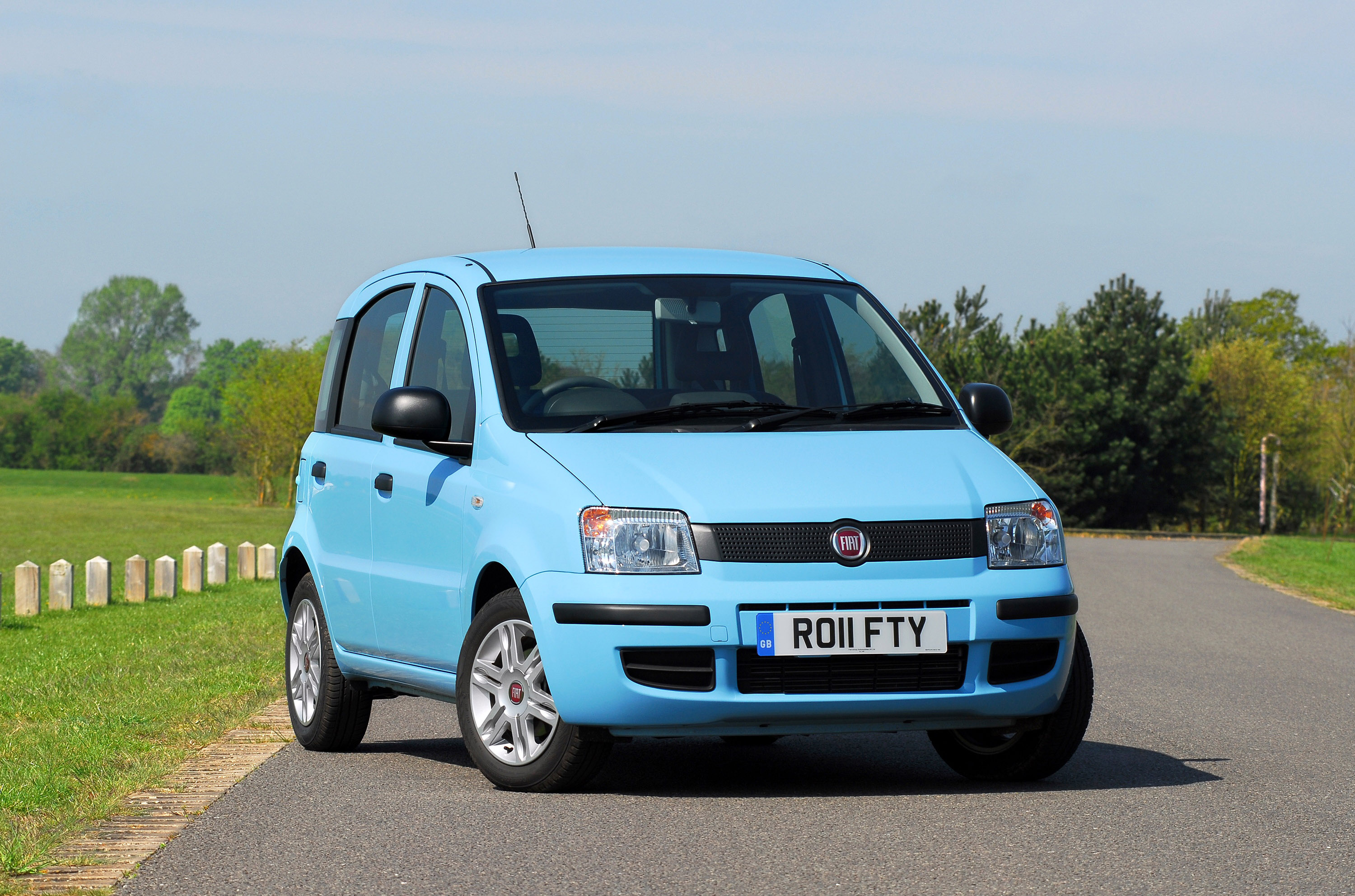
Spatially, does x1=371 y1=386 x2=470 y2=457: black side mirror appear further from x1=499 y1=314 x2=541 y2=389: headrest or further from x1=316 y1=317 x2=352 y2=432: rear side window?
x1=316 y1=317 x2=352 y2=432: rear side window

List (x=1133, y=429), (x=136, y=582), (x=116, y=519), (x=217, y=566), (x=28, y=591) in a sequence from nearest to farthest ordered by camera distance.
Result: (x=28, y=591)
(x=136, y=582)
(x=217, y=566)
(x=116, y=519)
(x=1133, y=429)

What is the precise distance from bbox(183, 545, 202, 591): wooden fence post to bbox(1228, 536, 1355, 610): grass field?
13.7m

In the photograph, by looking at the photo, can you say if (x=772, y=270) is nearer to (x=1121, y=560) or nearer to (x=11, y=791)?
(x=11, y=791)

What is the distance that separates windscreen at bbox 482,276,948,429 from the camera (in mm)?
6535

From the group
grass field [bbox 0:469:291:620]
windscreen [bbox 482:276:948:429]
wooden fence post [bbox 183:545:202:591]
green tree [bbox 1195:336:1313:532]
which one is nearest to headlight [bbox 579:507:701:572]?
windscreen [bbox 482:276:948:429]

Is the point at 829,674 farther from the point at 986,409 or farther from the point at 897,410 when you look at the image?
the point at 986,409

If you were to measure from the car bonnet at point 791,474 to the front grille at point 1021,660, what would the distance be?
0.46m

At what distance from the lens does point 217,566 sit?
23.1m

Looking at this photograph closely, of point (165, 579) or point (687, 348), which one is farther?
point (165, 579)

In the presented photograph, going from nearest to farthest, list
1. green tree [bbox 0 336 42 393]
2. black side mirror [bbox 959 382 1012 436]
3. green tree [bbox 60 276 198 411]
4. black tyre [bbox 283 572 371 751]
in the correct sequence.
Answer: black side mirror [bbox 959 382 1012 436]
black tyre [bbox 283 572 371 751]
green tree [bbox 60 276 198 411]
green tree [bbox 0 336 42 393]

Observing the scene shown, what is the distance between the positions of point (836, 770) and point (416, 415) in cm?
209

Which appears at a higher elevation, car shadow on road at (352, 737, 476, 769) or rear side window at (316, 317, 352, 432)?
rear side window at (316, 317, 352, 432)

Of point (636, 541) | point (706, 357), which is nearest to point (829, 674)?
point (636, 541)

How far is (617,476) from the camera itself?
580 cm
